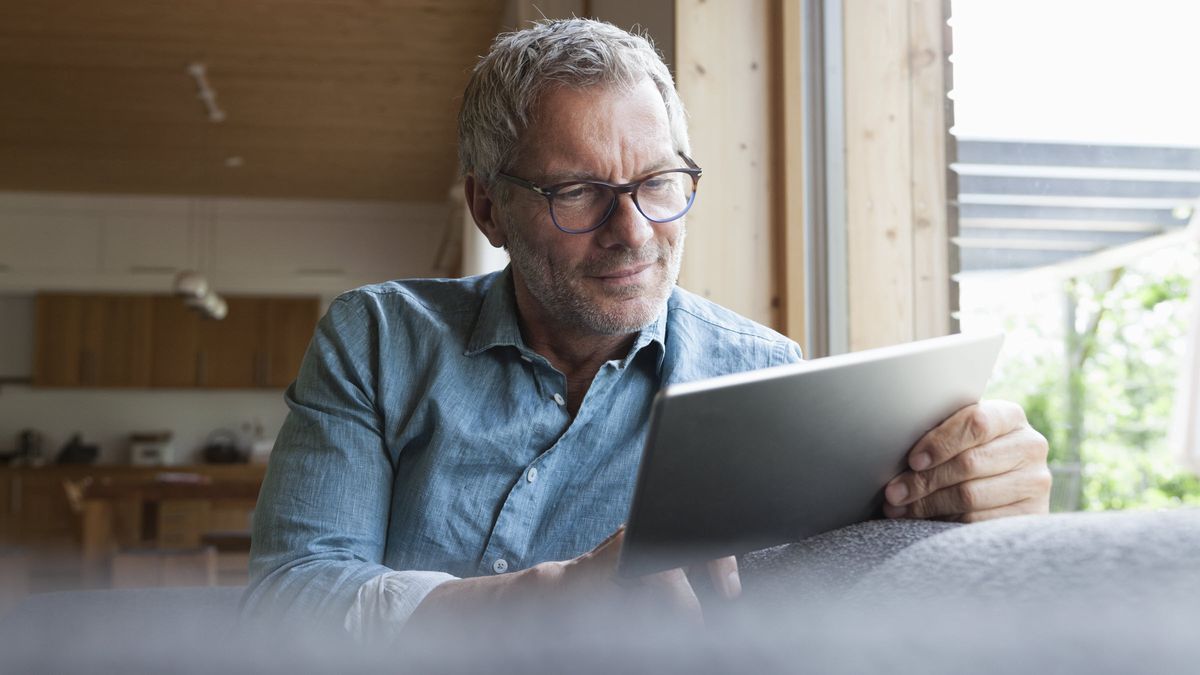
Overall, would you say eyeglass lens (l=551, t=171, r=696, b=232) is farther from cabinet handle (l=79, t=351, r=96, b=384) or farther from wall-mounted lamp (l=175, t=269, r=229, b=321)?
cabinet handle (l=79, t=351, r=96, b=384)

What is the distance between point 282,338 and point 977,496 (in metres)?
8.03

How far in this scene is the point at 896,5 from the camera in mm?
2143

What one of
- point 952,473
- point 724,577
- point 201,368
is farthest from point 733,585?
point 201,368

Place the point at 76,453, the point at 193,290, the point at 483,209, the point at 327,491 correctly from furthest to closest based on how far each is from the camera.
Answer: the point at 76,453
the point at 193,290
the point at 483,209
the point at 327,491

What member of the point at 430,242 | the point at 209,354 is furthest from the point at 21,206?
the point at 430,242

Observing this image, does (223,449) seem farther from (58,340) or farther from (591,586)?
(591,586)

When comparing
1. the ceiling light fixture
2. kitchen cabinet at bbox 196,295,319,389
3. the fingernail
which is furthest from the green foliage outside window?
kitchen cabinet at bbox 196,295,319,389

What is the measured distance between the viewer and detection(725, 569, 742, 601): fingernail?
2.52 feet

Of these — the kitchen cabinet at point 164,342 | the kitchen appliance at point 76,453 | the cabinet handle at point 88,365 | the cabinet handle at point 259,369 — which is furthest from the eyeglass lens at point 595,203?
the cabinet handle at point 88,365

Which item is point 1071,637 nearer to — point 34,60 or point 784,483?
point 784,483

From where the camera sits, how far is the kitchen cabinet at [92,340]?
8047mm

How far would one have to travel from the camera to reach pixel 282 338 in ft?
27.4

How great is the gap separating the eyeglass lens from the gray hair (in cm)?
11

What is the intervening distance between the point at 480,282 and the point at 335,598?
627mm
